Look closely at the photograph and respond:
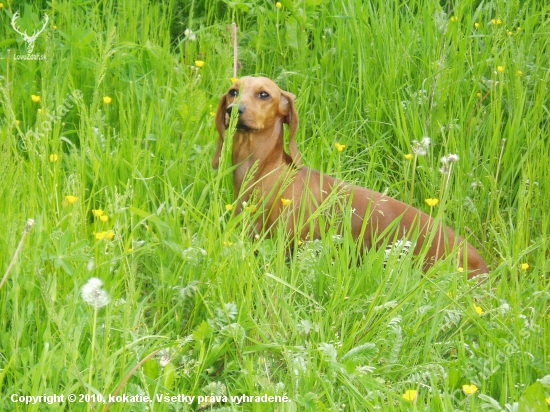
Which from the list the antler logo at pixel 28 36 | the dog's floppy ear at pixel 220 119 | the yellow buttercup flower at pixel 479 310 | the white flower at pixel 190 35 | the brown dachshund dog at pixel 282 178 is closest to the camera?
the yellow buttercup flower at pixel 479 310

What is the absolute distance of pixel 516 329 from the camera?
2551mm

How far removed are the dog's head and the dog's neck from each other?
1.3 inches

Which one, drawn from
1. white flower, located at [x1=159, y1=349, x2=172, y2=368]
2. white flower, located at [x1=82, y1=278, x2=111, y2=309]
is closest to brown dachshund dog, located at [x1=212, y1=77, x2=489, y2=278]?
white flower, located at [x1=159, y1=349, x2=172, y2=368]

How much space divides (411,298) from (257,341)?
0.53 meters

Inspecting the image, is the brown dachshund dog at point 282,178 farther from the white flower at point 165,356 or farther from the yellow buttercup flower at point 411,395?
the yellow buttercup flower at point 411,395

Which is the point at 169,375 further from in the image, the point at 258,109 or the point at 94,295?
the point at 258,109

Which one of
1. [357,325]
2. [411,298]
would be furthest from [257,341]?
[411,298]

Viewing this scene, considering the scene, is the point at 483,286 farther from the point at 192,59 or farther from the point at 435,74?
the point at 192,59

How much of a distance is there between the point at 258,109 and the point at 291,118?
18 centimetres

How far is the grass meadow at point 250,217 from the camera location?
2.38 meters

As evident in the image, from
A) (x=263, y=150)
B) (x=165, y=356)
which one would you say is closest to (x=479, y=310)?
(x=165, y=356)

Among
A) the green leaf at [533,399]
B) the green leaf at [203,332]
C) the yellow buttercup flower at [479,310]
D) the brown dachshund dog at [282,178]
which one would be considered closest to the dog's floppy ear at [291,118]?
the brown dachshund dog at [282,178]

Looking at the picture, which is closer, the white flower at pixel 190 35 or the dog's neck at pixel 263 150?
the dog's neck at pixel 263 150

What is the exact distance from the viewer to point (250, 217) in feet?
11.5
